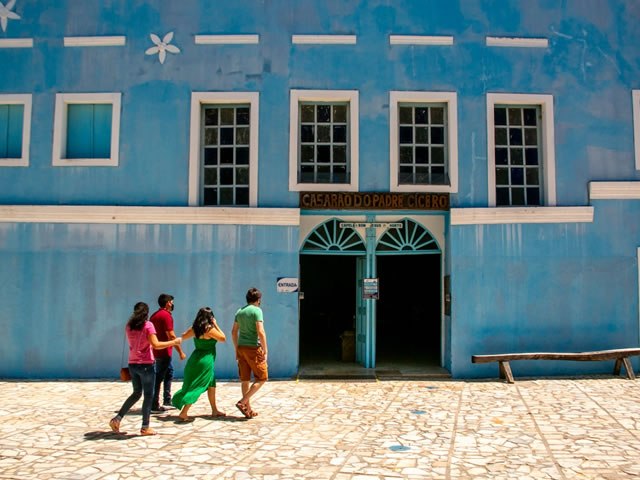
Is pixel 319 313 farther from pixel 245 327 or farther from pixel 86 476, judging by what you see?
pixel 86 476

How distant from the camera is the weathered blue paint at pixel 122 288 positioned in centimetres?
1080

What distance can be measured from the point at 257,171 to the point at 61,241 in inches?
145

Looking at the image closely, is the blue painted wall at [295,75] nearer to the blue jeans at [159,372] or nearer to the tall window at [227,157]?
the tall window at [227,157]

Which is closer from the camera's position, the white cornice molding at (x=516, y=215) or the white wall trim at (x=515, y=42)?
the white cornice molding at (x=516, y=215)

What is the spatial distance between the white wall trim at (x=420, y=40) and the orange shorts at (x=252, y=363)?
629cm

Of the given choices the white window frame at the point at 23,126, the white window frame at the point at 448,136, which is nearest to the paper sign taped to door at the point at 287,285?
the white window frame at the point at 448,136

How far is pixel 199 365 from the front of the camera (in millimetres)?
7875

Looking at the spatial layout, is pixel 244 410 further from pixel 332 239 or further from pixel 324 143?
pixel 324 143

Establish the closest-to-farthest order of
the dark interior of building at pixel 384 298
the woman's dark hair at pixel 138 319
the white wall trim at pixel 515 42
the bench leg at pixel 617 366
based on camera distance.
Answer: the woman's dark hair at pixel 138 319, the bench leg at pixel 617 366, the white wall trim at pixel 515 42, the dark interior of building at pixel 384 298

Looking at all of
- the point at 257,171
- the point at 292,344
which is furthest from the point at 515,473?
the point at 257,171

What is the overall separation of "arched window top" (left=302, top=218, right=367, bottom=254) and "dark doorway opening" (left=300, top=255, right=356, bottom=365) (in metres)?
6.18

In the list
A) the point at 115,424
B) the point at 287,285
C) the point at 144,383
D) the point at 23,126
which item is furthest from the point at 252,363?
the point at 23,126

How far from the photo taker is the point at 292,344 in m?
10.8

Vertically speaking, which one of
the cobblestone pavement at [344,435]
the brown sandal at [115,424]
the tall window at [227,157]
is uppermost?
the tall window at [227,157]
